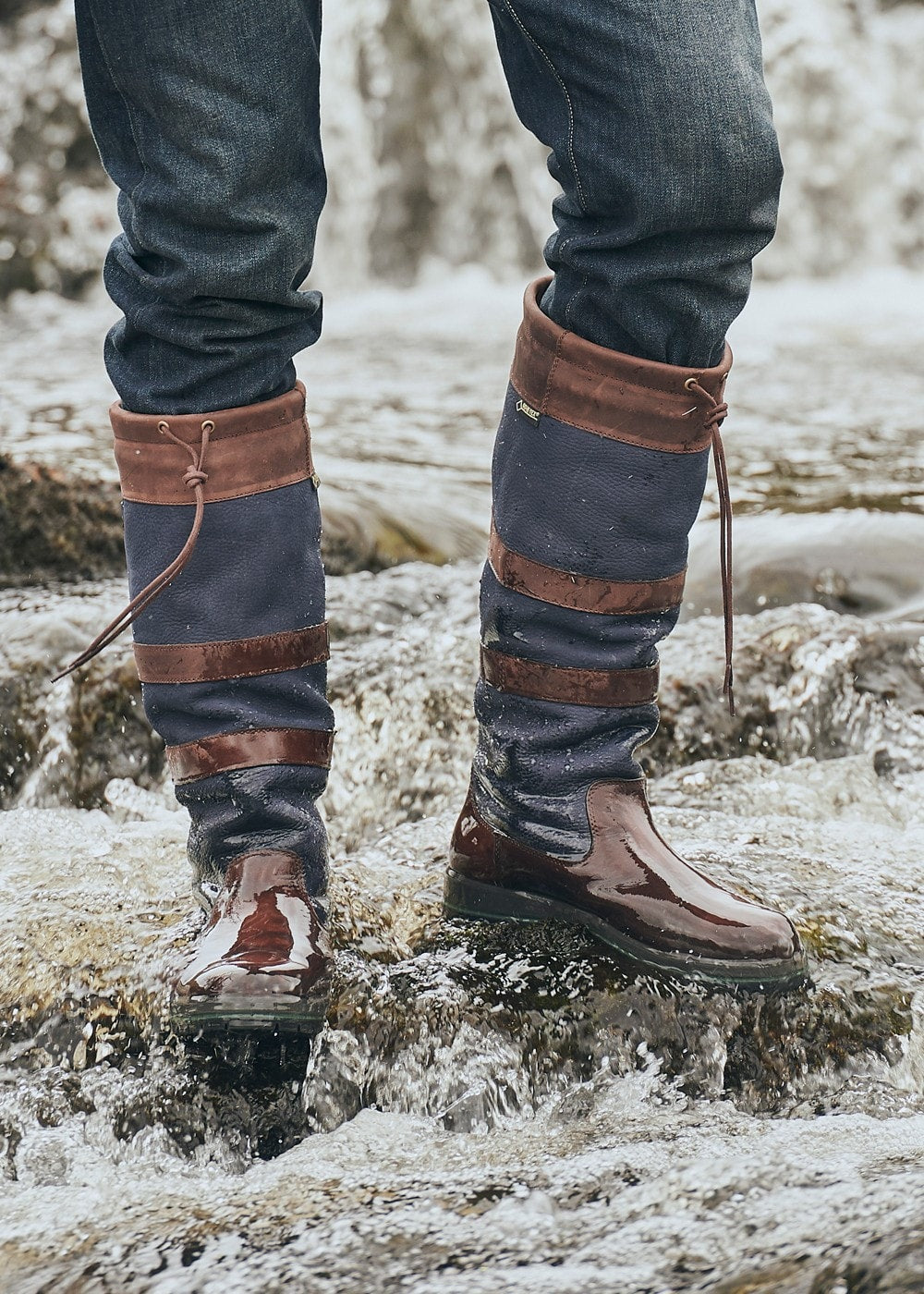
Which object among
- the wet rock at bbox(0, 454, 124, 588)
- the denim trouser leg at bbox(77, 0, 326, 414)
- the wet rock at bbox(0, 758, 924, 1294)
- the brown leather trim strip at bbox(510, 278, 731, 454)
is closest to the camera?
the wet rock at bbox(0, 758, 924, 1294)

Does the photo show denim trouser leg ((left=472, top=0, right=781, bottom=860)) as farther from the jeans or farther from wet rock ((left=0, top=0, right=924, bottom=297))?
wet rock ((left=0, top=0, right=924, bottom=297))

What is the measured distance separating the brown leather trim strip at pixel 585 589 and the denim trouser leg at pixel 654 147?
27 centimetres

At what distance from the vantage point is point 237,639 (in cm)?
152

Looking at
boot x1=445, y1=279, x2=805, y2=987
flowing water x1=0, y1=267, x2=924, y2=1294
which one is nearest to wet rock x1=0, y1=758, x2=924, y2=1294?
flowing water x1=0, y1=267, x2=924, y2=1294

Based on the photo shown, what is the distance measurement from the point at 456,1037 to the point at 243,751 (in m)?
0.44

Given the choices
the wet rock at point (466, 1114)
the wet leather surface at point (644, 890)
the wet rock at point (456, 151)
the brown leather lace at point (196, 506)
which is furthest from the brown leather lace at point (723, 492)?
the wet rock at point (456, 151)

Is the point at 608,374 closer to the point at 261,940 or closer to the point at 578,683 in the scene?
the point at 578,683

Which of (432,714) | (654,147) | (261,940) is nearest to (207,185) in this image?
(654,147)

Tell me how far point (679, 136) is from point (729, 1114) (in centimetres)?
109

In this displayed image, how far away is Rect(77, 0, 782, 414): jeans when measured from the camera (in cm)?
129

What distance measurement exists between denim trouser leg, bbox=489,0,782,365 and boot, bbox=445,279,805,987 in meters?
0.08

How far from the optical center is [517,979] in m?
1.62

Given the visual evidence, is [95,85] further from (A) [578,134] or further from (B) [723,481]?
(B) [723,481]

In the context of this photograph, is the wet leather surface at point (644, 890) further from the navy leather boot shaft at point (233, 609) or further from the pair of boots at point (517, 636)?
the navy leather boot shaft at point (233, 609)
